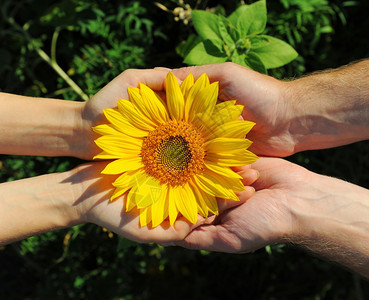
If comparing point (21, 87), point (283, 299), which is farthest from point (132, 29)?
point (283, 299)

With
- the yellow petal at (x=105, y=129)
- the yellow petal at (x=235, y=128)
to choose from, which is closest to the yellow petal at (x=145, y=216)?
the yellow petal at (x=105, y=129)

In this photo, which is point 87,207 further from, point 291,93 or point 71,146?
point 291,93

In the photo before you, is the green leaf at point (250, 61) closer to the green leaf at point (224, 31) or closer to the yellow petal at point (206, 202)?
the green leaf at point (224, 31)

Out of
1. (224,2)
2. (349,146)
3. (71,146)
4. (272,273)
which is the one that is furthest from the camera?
(272,273)

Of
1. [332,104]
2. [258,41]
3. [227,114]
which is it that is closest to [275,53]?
[258,41]

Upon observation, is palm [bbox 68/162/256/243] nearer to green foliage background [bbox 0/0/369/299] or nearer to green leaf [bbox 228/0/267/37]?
green foliage background [bbox 0/0/369/299]
